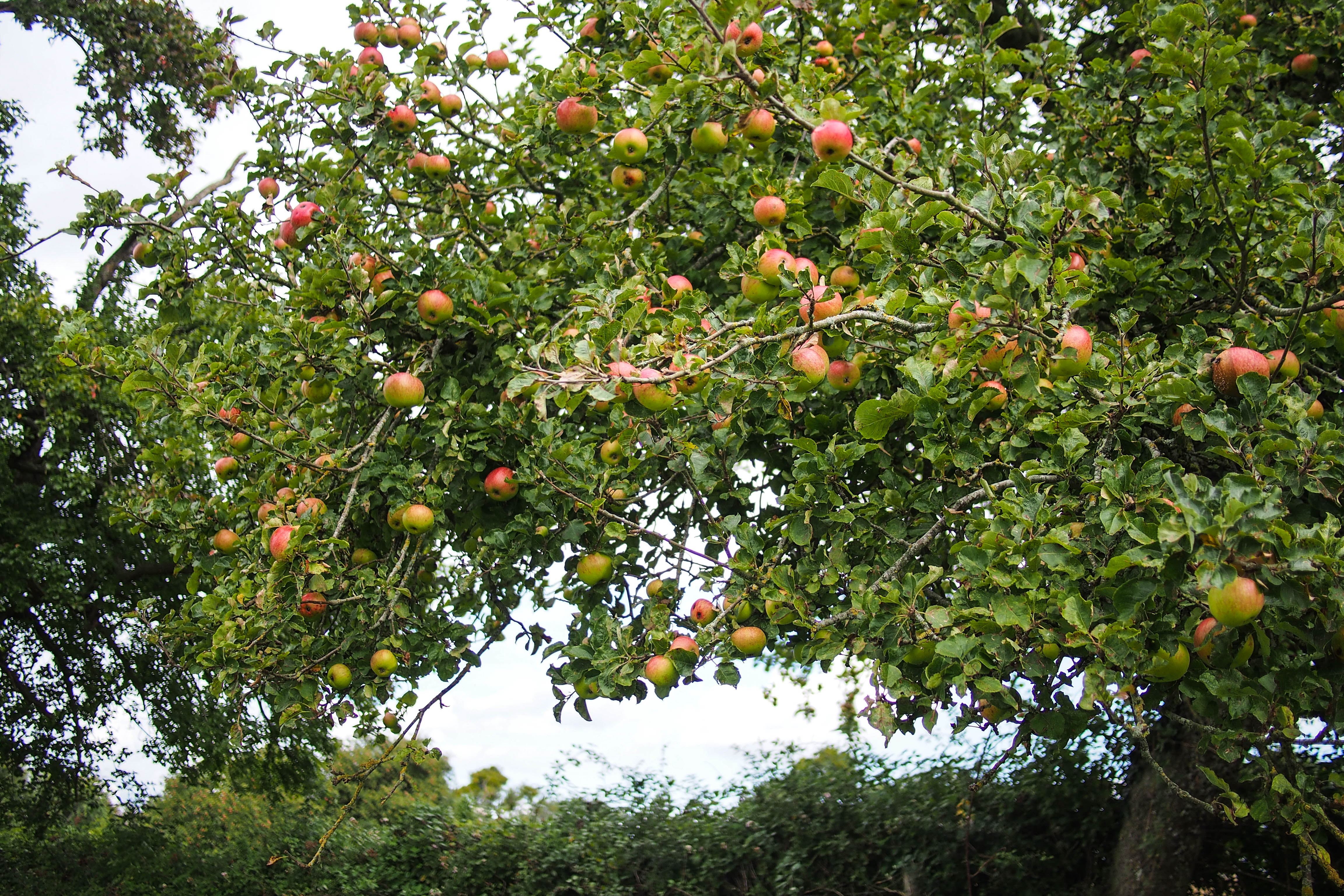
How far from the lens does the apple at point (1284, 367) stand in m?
2.63

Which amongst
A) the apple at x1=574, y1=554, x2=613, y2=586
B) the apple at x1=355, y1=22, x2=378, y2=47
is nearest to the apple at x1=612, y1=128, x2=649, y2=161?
the apple at x1=355, y1=22, x2=378, y2=47

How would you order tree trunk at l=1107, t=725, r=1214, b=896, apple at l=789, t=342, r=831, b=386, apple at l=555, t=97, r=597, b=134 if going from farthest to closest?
tree trunk at l=1107, t=725, r=1214, b=896
apple at l=555, t=97, r=597, b=134
apple at l=789, t=342, r=831, b=386

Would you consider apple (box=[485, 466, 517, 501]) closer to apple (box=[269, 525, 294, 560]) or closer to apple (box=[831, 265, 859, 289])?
apple (box=[269, 525, 294, 560])

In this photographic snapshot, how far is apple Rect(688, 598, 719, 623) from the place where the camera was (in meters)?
3.29

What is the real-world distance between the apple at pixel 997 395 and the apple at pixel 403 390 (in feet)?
6.68

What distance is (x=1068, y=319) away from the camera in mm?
2410

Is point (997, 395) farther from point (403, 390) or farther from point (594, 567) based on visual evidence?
point (403, 390)

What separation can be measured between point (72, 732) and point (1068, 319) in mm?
9713

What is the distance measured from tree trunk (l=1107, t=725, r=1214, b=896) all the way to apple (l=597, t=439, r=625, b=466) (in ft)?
11.0

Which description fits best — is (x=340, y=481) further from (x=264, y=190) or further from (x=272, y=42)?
(x=272, y=42)

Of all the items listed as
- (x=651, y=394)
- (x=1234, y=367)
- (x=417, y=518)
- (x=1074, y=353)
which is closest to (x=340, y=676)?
(x=417, y=518)

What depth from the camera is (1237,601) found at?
5.80 feet

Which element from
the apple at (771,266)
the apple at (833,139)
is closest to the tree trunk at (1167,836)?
the apple at (771,266)

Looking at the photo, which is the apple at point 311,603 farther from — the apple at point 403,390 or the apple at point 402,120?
the apple at point 402,120
